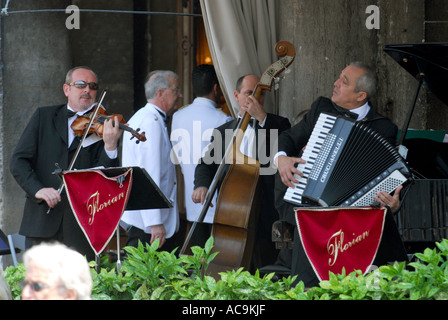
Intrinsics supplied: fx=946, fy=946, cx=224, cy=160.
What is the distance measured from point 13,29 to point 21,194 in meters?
1.37

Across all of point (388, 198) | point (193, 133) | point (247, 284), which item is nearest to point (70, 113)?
point (193, 133)

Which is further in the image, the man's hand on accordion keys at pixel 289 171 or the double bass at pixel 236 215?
the double bass at pixel 236 215

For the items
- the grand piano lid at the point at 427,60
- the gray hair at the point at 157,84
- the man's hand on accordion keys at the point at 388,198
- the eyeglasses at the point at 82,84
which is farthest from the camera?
the gray hair at the point at 157,84

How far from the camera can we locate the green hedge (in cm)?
366

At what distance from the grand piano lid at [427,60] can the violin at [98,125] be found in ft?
5.11

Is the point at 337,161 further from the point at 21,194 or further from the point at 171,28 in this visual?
the point at 171,28

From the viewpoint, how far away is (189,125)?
6.62 metres

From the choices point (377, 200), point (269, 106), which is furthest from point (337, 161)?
point (269, 106)

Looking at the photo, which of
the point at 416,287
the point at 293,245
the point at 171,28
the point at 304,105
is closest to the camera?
the point at 416,287

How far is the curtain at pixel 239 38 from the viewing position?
6832 mm

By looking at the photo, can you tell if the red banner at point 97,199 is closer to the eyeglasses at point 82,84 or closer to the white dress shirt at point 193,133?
the eyeglasses at point 82,84

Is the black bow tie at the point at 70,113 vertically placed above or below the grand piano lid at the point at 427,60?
below

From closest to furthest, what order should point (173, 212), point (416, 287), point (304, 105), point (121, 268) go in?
1. point (416, 287)
2. point (121, 268)
3. point (173, 212)
4. point (304, 105)

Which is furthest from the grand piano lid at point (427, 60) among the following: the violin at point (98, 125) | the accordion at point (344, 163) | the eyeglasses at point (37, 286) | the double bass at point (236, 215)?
the eyeglasses at point (37, 286)
